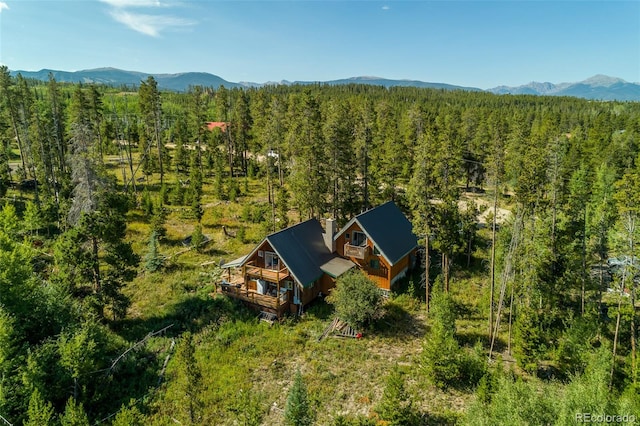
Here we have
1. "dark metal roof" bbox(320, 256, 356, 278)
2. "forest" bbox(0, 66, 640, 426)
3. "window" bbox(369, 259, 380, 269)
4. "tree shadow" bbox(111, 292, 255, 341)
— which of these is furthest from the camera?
"window" bbox(369, 259, 380, 269)

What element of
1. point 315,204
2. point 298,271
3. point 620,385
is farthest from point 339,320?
point 620,385

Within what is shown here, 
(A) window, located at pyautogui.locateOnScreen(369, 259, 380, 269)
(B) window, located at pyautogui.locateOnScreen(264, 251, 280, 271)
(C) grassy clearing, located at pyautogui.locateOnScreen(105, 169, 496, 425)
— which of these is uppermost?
(B) window, located at pyautogui.locateOnScreen(264, 251, 280, 271)

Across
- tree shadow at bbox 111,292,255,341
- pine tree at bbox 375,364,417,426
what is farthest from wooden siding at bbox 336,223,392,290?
pine tree at bbox 375,364,417,426

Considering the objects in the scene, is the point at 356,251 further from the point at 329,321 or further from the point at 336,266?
the point at 329,321

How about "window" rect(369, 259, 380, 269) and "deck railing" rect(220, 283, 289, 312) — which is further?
"window" rect(369, 259, 380, 269)

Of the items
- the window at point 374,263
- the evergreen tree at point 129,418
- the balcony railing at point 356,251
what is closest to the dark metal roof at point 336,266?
the balcony railing at point 356,251

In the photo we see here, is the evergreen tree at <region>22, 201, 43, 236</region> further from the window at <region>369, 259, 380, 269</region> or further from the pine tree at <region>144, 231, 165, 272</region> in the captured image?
the window at <region>369, 259, 380, 269</region>

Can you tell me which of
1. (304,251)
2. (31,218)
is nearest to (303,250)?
(304,251)
